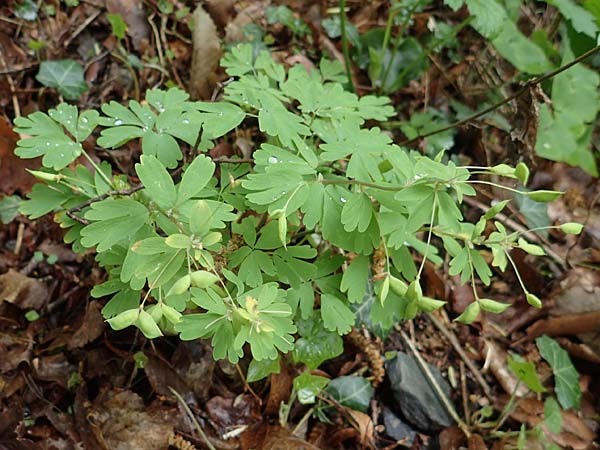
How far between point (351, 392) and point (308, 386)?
0.78ft

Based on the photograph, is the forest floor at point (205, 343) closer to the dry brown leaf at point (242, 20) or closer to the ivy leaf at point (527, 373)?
the dry brown leaf at point (242, 20)

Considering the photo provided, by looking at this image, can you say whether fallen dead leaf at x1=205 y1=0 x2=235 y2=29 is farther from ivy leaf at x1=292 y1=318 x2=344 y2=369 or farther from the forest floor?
ivy leaf at x1=292 y1=318 x2=344 y2=369

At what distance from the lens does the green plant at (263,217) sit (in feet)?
4.56

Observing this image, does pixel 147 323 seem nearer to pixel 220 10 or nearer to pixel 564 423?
pixel 564 423

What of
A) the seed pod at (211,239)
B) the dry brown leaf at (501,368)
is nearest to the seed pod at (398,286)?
the seed pod at (211,239)

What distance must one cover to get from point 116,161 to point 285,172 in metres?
1.29

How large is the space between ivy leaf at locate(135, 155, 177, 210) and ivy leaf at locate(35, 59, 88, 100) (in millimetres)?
1512

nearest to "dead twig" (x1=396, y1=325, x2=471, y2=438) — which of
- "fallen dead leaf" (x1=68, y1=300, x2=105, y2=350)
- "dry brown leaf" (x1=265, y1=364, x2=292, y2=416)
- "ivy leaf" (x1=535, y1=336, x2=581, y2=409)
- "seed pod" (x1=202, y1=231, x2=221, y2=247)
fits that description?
"ivy leaf" (x1=535, y1=336, x2=581, y2=409)

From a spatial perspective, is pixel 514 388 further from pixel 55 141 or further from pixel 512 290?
pixel 55 141

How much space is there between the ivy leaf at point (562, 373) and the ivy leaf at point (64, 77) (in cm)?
258

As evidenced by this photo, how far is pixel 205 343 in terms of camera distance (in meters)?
2.21

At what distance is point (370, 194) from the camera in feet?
5.21

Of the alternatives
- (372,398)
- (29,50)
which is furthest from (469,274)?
(29,50)

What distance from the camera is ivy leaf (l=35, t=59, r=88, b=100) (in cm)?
264
